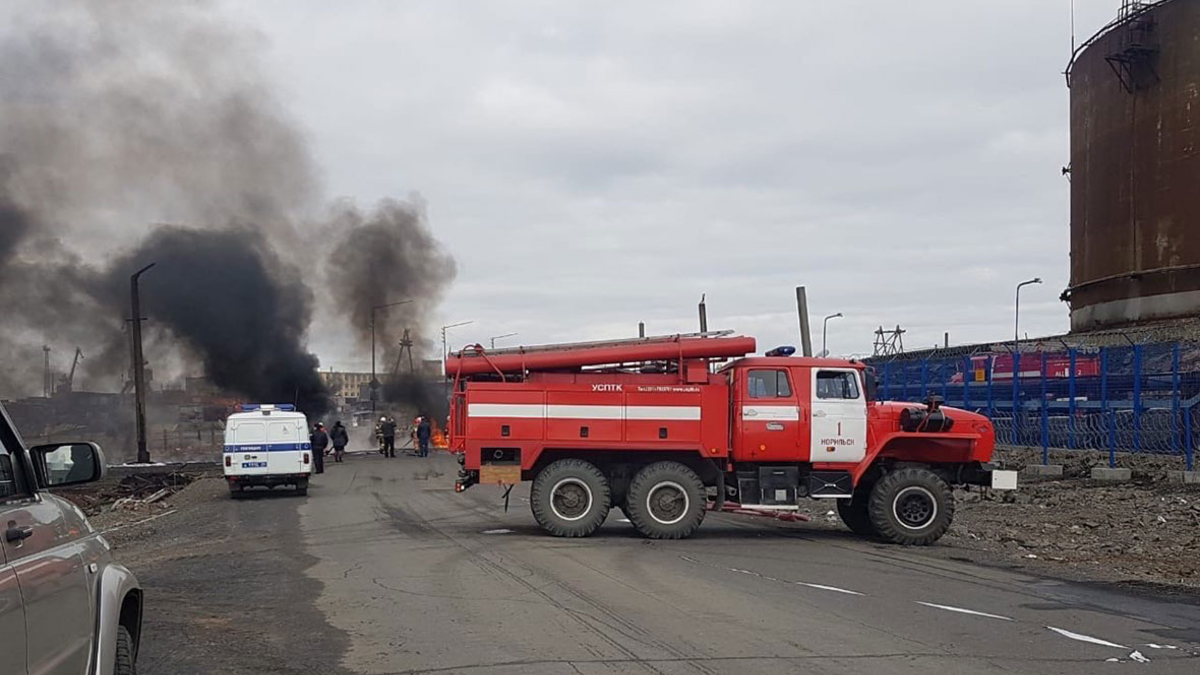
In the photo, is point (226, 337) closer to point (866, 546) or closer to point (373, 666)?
point (866, 546)

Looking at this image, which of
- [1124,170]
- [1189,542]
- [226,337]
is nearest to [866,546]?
[1189,542]

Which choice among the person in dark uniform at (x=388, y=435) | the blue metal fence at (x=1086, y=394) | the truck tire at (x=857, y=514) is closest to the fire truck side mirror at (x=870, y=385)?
the truck tire at (x=857, y=514)

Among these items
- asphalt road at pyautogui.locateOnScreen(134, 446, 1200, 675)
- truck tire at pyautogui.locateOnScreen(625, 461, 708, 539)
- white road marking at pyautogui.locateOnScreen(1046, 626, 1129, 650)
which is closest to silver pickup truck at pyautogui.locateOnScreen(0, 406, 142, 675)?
asphalt road at pyautogui.locateOnScreen(134, 446, 1200, 675)

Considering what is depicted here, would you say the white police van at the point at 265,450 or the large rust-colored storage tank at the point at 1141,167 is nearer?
the white police van at the point at 265,450

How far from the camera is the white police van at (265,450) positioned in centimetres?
2459

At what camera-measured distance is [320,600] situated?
10117 millimetres

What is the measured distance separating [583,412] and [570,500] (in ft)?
4.01

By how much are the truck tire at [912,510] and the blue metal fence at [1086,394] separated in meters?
7.72

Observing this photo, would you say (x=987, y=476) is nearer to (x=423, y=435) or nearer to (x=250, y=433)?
(x=250, y=433)

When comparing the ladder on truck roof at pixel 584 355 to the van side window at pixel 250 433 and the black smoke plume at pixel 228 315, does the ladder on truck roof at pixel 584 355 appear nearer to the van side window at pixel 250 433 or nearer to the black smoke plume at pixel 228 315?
the van side window at pixel 250 433

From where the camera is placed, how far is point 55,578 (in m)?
4.03

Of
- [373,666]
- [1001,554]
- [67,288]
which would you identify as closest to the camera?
[373,666]

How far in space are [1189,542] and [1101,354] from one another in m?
9.16

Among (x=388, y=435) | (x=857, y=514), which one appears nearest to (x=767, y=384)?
(x=857, y=514)
